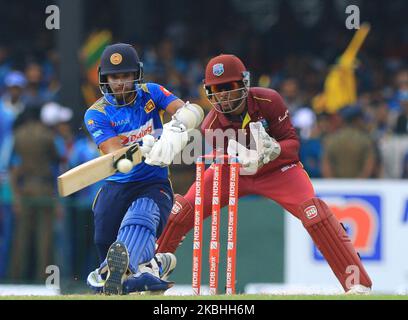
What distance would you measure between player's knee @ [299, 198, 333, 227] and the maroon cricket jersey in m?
0.39

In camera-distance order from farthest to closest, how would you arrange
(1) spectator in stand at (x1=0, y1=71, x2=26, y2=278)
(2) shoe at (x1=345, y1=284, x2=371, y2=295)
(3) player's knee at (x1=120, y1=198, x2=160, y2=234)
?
1. (1) spectator in stand at (x1=0, y1=71, x2=26, y2=278)
2. (2) shoe at (x1=345, y1=284, x2=371, y2=295)
3. (3) player's knee at (x1=120, y1=198, x2=160, y2=234)

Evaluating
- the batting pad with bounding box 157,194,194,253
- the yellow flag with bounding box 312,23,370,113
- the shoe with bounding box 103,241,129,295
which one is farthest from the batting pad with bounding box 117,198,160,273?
the yellow flag with bounding box 312,23,370,113

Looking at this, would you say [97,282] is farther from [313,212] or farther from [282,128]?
[282,128]

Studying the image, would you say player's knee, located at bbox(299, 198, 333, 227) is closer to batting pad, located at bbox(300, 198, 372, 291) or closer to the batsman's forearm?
batting pad, located at bbox(300, 198, 372, 291)

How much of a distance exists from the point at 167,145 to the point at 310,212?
133 cm

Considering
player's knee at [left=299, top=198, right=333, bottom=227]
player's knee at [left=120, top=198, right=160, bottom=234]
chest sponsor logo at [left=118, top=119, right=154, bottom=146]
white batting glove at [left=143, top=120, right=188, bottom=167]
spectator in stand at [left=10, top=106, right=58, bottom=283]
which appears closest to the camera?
white batting glove at [left=143, top=120, right=188, bottom=167]

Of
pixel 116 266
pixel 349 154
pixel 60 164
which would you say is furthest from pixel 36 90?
pixel 116 266

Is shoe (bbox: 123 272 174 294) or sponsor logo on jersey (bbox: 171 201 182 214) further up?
sponsor logo on jersey (bbox: 171 201 182 214)

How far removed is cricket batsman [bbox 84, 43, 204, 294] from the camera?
865 cm

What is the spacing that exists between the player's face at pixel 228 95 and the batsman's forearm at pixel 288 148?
0.45 meters

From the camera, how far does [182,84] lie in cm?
1720

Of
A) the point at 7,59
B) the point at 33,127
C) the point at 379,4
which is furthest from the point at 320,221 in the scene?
the point at 379,4

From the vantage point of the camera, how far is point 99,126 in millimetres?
8938
